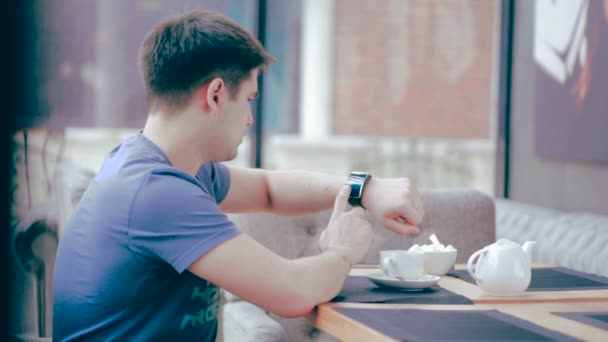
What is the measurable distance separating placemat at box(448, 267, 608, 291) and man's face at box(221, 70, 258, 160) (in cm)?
63

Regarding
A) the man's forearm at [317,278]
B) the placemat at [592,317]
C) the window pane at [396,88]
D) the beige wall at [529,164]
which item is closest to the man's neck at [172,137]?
the man's forearm at [317,278]

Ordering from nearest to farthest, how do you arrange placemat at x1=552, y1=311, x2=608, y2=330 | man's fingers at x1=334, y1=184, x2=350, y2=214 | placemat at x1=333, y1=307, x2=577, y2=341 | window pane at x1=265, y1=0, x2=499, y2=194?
placemat at x1=333, y1=307, x2=577, y2=341 < placemat at x1=552, y1=311, x2=608, y2=330 < man's fingers at x1=334, y1=184, x2=350, y2=214 < window pane at x1=265, y1=0, x2=499, y2=194

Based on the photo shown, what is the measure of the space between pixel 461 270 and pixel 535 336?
2.36ft

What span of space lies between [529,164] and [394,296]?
2.27 metres

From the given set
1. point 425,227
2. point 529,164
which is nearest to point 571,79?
point 529,164

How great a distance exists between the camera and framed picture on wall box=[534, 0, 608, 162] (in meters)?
2.93

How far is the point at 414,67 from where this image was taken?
6.79m

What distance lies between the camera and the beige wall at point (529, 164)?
3188 millimetres

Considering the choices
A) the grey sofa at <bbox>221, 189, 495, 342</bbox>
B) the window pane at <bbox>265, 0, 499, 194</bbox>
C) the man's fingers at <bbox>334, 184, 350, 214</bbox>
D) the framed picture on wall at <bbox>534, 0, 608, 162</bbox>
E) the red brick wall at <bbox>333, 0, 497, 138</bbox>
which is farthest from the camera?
the red brick wall at <bbox>333, 0, 497, 138</bbox>

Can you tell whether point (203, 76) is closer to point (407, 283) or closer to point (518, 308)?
point (407, 283)

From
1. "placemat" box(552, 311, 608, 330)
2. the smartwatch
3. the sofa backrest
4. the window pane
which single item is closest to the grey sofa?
the sofa backrest

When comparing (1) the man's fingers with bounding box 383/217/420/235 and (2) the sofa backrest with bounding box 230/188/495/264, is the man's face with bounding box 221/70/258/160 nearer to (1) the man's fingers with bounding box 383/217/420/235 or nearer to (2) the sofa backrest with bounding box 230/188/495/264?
(1) the man's fingers with bounding box 383/217/420/235

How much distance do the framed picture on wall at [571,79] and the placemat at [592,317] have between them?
1.58 metres

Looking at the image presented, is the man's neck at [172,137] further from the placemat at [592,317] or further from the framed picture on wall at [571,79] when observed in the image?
the framed picture on wall at [571,79]
